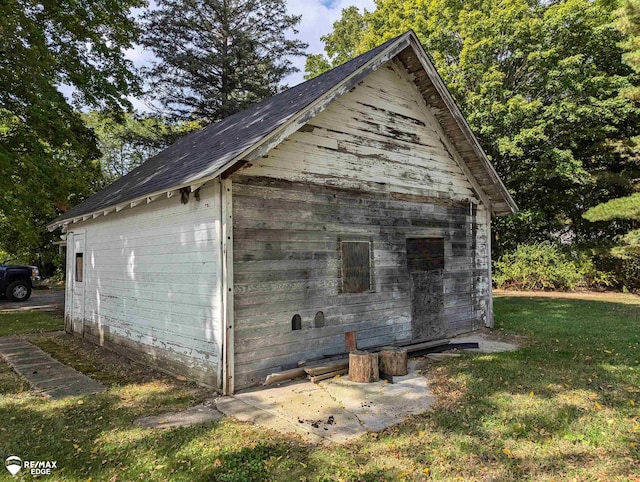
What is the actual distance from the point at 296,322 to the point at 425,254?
11.7ft

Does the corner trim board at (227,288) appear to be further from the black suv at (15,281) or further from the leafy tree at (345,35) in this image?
the leafy tree at (345,35)

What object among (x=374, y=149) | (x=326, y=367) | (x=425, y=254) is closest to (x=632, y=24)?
(x=425, y=254)

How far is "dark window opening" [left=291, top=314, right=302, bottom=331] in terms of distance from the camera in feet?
21.0

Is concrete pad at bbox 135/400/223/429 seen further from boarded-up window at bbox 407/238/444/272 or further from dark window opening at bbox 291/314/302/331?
boarded-up window at bbox 407/238/444/272

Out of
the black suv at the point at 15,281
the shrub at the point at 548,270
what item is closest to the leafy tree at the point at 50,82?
the black suv at the point at 15,281

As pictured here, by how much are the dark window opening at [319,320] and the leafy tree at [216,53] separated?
17612 millimetres

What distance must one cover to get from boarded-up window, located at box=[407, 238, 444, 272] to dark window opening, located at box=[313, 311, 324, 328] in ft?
8.09

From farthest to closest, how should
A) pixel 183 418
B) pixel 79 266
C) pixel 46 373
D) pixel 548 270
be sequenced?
1. pixel 548 270
2. pixel 79 266
3. pixel 46 373
4. pixel 183 418

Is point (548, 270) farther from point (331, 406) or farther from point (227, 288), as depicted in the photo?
point (227, 288)

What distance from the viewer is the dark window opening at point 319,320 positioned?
6.71 meters

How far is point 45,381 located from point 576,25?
22627mm

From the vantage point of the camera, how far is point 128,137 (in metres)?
21.5

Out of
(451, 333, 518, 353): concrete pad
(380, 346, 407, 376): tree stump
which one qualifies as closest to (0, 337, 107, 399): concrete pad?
(380, 346, 407, 376): tree stump

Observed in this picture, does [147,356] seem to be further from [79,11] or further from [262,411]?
[79,11]
